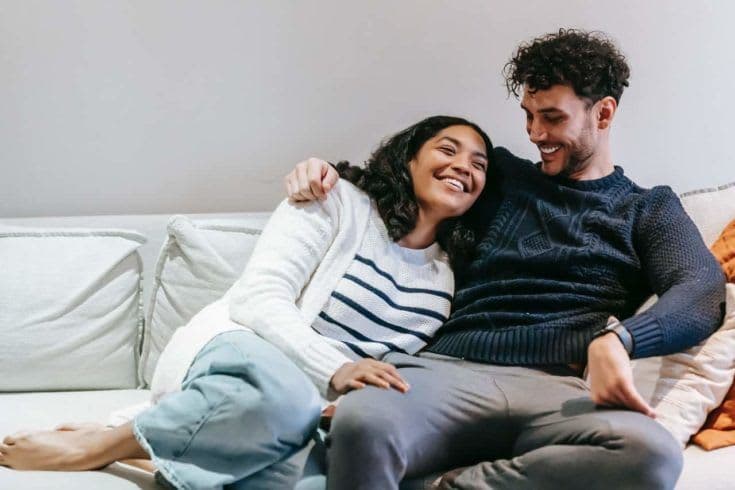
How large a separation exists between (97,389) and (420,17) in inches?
49.3

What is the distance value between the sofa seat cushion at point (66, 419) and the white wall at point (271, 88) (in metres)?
0.54

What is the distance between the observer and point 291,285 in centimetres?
164

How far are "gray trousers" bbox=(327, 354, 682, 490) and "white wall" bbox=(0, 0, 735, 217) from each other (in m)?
0.87

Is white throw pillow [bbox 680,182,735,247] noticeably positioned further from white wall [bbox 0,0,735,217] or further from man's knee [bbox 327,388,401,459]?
man's knee [bbox 327,388,401,459]

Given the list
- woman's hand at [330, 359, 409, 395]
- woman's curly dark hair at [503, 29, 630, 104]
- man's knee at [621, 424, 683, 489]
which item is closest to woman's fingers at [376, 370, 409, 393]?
woman's hand at [330, 359, 409, 395]

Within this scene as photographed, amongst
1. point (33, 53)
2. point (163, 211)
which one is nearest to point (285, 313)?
point (163, 211)

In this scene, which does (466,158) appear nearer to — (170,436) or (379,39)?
(379,39)

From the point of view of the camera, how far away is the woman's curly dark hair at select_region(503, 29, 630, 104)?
5.79ft

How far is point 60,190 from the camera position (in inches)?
86.8

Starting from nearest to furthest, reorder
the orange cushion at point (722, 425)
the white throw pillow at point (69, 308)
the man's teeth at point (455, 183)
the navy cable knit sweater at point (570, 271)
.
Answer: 1. the orange cushion at point (722, 425)
2. the navy cable knit sweater at point (570, 271)
3. the man's teeth at point (455, 183)
4. the white throw pillow at point (69, 308)

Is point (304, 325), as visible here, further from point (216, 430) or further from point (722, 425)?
point (722, 425)

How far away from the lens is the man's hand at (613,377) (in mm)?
1372

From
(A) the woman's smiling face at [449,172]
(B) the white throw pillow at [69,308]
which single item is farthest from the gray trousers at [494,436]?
(B) the white throw pillow at [69,308]

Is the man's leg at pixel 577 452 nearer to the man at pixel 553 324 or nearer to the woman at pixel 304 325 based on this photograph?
the man at pixel 553 324
